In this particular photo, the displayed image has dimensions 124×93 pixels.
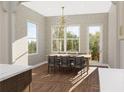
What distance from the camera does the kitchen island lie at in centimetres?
194

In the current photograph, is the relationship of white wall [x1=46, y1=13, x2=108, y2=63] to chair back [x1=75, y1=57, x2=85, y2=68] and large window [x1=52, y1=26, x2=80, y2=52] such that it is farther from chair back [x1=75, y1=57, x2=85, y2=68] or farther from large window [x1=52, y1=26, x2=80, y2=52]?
chair back [x1=75, y1=57, x2=85, y2=68]

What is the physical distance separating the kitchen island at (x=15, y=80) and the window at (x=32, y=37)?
16.5 ft

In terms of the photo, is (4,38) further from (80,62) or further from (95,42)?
(95,42)

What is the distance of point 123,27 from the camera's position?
11.0 feet

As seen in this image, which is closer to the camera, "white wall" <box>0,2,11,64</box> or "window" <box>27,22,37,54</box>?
"white wall" <box>0,2,11,64</box>

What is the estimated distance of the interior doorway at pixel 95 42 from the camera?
8555 millimetres

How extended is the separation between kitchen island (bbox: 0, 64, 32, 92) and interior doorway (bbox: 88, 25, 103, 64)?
21.3 ft

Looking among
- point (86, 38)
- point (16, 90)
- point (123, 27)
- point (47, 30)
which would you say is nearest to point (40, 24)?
point (47, 30)

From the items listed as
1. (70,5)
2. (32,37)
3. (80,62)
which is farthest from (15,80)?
(32,37)

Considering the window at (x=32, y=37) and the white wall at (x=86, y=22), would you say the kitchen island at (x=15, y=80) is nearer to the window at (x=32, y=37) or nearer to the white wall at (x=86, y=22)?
the window at (x=32, y=37)

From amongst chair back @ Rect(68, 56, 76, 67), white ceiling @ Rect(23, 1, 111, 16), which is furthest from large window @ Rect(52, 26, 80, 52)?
chair back @ Rect(68, 56, 76, 67)

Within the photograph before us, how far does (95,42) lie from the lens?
861 cm

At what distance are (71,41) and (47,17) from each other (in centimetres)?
217

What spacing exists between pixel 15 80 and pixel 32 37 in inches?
227
